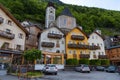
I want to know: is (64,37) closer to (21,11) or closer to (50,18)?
(50,18)

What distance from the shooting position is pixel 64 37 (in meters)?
56.2

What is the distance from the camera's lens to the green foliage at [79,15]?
319 ft

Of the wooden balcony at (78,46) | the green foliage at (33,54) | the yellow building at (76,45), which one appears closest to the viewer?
the green foliage at (33,54)

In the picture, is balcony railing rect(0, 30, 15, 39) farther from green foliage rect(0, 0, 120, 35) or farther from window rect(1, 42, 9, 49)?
green foliage rect(0, 0, 120, 35)

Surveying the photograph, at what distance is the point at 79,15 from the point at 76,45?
65.7 metres

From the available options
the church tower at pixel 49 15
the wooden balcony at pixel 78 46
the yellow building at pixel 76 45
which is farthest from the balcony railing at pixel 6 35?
the church tower at pixel 49 15

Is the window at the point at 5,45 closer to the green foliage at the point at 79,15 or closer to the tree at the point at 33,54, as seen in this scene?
the tree at the point at 33,54

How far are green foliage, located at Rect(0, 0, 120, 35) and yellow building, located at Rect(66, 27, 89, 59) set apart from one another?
133ft

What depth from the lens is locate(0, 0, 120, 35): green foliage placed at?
9725 centimetres

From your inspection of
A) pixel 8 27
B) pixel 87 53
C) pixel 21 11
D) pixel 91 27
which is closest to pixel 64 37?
pixel 87 53

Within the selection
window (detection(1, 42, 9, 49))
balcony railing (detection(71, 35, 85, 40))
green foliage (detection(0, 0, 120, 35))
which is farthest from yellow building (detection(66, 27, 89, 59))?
green foliage (detection(0, 0, 120, 35))

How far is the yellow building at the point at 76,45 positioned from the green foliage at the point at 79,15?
40639 millimetres

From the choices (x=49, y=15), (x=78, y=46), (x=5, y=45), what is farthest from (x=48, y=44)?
(x=49, y=15)

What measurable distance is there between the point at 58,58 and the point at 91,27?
72.1 m
